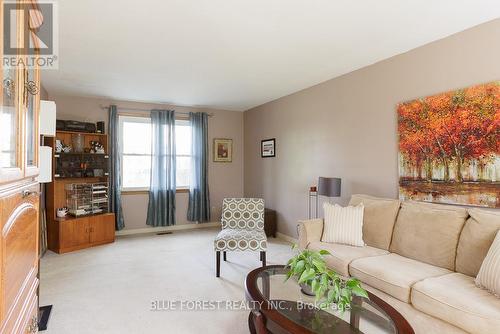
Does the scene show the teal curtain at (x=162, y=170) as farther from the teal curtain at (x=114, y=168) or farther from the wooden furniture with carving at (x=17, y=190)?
the wooden furniture with carving at (x=17, y=190)

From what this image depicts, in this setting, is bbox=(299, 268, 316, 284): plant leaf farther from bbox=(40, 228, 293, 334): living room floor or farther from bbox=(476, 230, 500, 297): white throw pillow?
bbox=(476, 230, 500, 297): white throw pillow

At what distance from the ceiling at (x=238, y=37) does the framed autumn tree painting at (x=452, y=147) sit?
627 mm

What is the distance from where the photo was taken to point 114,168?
198 inches

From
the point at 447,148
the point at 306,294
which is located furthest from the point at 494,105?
the point at 306,294

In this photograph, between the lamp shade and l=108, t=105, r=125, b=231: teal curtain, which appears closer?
the lamp shade

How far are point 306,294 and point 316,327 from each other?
326 millimetres

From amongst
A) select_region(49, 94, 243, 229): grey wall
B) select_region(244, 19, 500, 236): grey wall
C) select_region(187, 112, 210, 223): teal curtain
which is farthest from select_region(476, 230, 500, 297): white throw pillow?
select_region(49, 94, 243, 229): grey wall

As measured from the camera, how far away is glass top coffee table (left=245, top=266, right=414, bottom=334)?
4.99 feet

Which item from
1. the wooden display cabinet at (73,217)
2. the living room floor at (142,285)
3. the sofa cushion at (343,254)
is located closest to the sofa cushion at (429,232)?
the sofa cushion at (343,254)

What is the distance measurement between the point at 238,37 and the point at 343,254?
2206 mm

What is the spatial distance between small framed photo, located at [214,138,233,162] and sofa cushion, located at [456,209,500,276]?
176 inches

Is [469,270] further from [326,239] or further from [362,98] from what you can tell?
[362,98]

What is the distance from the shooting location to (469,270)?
2.11m

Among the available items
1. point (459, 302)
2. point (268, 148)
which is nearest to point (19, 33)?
point (459, 302)
